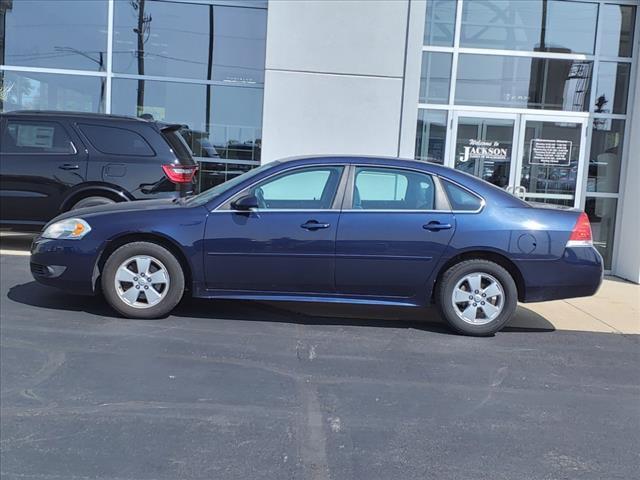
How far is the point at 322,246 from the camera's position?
18.3ft

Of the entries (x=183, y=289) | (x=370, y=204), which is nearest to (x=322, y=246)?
(x=370, y=204)

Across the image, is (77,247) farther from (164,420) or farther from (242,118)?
(242,118)

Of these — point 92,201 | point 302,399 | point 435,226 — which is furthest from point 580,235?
point 92,201

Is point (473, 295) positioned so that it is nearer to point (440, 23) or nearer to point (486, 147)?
point (486, 147)

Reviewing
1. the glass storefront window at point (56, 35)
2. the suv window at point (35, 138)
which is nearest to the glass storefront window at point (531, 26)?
the suv window at point (35, 138)

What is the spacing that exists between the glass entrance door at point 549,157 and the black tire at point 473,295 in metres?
4.42

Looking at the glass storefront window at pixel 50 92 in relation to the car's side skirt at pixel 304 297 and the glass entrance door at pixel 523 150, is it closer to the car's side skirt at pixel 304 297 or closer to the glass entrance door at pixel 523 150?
the glass entrance door at pixel 523 150

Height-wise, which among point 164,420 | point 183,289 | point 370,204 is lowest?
point 164,420

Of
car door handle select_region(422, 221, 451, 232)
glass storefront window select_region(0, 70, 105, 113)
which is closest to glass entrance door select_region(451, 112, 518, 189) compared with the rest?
car door handle select_region(422, 221, 451, 232)

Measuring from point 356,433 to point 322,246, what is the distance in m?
2.23

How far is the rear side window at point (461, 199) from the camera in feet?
18.7

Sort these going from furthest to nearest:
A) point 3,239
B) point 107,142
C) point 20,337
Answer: point 3,239 < point 107,142 < point 20,337

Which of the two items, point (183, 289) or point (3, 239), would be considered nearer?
point (183, 289)

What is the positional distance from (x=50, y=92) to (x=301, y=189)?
7.23m
